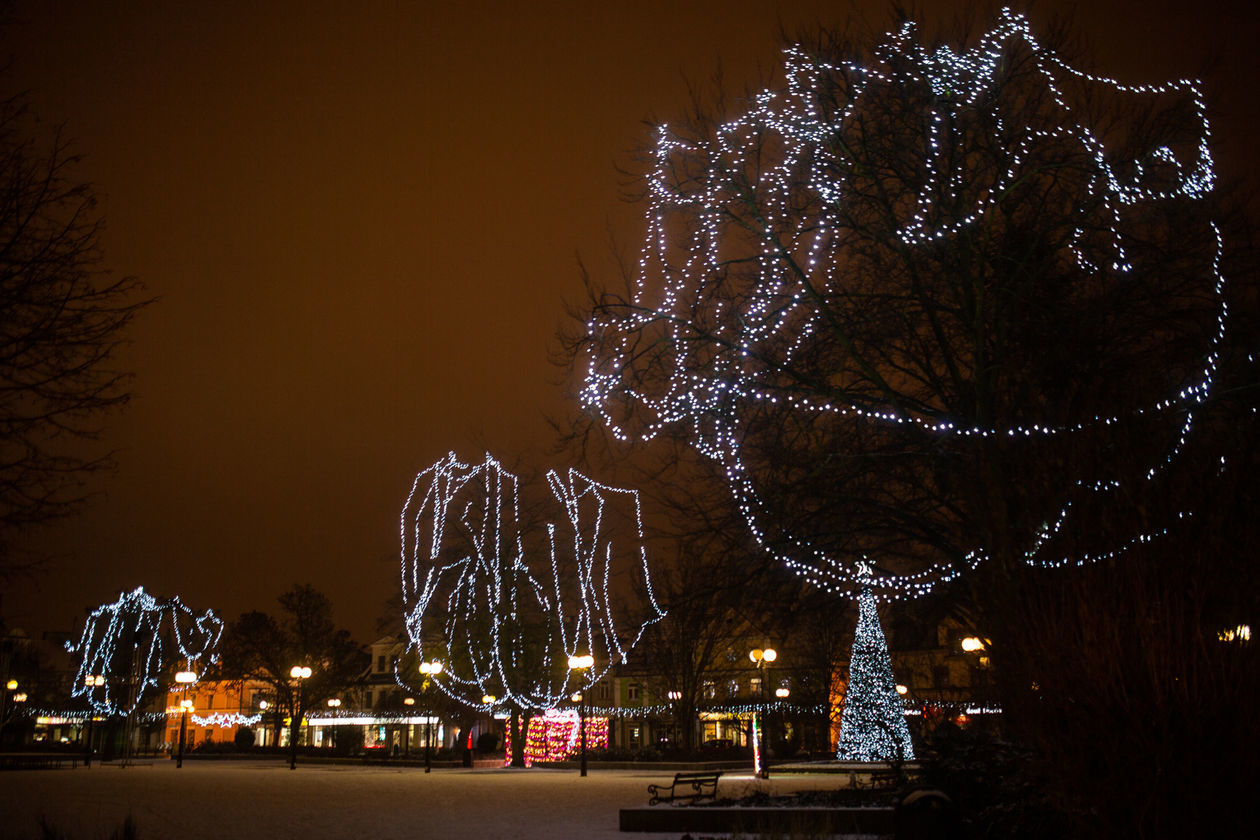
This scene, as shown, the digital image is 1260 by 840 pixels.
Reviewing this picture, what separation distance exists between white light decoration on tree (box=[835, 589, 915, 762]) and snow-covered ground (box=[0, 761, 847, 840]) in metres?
3.46

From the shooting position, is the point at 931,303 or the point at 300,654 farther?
the point at 300,654

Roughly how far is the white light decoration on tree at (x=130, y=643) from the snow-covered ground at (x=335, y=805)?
59.2ft

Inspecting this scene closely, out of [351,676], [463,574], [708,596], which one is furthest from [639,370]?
[351,676]

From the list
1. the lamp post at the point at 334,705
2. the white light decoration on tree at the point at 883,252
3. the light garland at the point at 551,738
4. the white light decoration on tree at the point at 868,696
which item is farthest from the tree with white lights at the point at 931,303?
the lamp post at the point at 334,705

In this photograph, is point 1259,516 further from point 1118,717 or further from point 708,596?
point 708,596

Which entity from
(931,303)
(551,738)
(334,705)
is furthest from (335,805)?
(334,705)

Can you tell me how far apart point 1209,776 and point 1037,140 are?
1029 centimetres

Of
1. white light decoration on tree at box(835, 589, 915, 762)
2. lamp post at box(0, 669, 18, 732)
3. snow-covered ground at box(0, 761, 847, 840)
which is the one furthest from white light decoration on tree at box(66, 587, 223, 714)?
white light decoration on tree at box(835, 589, 915, 762)

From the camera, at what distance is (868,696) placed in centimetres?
2855

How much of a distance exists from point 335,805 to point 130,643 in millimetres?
36726

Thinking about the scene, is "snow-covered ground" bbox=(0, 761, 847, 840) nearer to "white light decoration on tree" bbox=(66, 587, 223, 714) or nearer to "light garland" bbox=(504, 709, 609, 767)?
"light garland" bbox=(504, 709, 609, 767)

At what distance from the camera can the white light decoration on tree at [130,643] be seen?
153ft

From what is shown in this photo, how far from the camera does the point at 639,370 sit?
15078 mm

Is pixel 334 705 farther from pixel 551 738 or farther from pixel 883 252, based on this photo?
pixel 883 252
